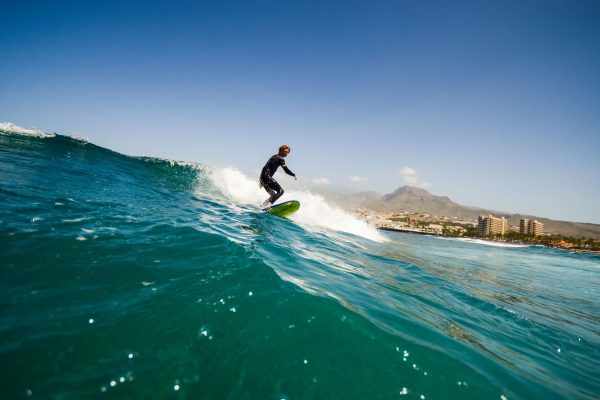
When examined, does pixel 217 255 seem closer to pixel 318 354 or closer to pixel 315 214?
pixel 318 354

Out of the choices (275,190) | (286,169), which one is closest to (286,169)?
(286,169)

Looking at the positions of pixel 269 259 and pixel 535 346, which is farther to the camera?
pixel 269 259

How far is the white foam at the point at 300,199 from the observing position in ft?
60.4

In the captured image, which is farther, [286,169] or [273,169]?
[273,169]

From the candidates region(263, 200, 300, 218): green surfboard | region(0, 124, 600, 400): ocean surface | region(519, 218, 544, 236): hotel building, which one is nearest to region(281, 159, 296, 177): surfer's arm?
region(263, 200, 300, 218): green surfboard

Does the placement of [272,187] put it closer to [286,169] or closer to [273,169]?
[273,169]

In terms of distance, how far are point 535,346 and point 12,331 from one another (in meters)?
7.35

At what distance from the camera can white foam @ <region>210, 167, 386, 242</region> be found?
725 inches

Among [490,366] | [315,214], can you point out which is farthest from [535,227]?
[490,366]

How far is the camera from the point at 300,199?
762 inches

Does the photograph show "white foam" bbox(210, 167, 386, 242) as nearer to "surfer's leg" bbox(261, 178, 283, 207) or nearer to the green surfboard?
the green surfboard

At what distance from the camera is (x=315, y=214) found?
19.0 metres

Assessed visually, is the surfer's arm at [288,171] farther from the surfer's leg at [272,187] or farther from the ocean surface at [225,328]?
the ocean surface at [225,328]

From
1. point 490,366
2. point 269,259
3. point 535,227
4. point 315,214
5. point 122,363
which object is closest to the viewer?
point 122,363
